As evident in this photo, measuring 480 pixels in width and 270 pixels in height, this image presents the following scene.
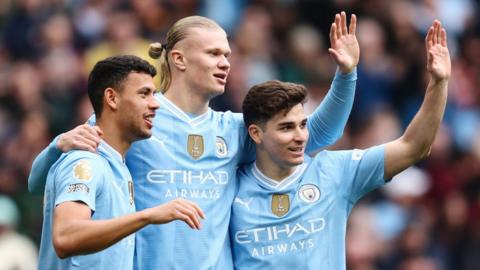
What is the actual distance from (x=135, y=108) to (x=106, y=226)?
Answer: 104cm

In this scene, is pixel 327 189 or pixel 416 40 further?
pixel 416 40

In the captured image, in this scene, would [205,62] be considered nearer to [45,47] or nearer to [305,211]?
[305,211]

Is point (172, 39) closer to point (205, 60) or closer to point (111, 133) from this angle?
point (205, 60)

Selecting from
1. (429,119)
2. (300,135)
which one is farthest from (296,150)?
(429,119)

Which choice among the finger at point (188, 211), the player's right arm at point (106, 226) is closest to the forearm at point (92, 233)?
the player's right arm at point (106, 226)

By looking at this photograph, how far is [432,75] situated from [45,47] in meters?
8.20

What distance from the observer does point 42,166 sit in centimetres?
895

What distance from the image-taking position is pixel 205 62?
30.4ft

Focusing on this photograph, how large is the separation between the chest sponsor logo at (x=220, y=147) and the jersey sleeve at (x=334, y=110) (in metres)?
0.56

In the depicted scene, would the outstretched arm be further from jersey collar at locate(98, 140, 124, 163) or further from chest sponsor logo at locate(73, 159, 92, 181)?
chest sponsor logo at locate(73, 159, 92, 181)

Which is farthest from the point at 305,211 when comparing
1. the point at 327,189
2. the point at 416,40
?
the point at 416,40

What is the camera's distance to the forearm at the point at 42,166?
8805 millimetres

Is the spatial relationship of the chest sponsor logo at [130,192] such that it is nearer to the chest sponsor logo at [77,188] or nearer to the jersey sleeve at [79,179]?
the jersey sleeve at [79,179]

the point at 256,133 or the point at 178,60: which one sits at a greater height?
the point at 178,60
